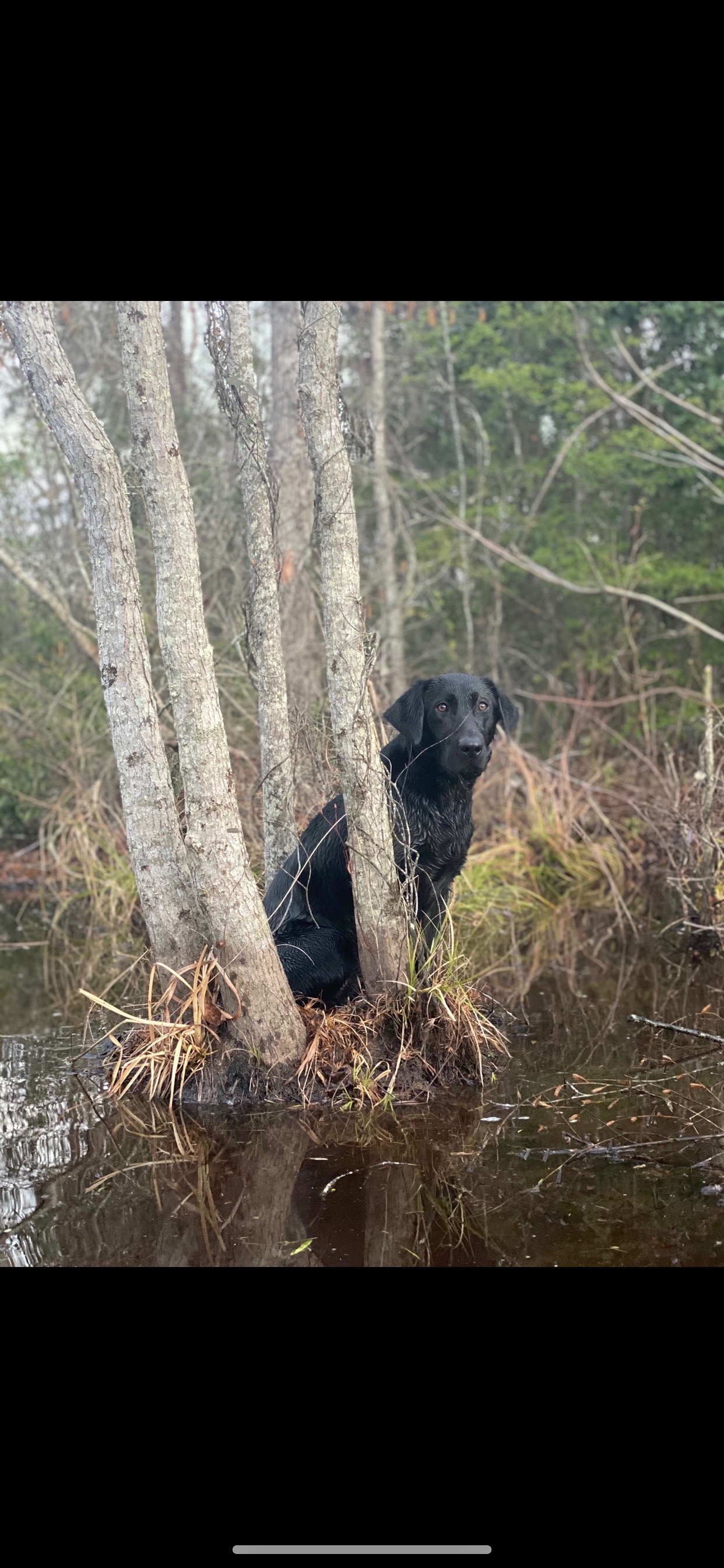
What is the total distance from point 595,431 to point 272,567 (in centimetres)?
939

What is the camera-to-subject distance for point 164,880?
4766mm

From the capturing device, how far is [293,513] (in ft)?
27.7

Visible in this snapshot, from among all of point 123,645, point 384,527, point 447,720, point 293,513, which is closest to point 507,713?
point 447,720

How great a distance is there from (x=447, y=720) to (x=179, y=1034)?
Result: 1.68m

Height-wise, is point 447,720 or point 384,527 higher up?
point 384,527

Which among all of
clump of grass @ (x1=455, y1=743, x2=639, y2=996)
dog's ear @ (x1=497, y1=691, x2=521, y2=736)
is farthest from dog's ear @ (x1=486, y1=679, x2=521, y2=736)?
clump of grass @ (x1=455, y1=743, x2=639, y2=996)

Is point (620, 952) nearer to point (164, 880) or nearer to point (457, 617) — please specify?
point (164, 880)

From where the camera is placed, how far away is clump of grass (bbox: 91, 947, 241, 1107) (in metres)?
4.63

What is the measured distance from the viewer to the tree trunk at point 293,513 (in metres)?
8.06

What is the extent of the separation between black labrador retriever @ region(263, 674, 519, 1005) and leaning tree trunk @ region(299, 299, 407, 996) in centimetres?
34

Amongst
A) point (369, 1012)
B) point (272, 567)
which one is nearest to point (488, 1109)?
point (369, 1012)

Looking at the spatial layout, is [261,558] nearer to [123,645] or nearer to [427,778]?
[123,645]

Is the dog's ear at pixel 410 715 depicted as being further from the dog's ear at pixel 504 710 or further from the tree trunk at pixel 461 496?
the tree trunk at pixel 461 496

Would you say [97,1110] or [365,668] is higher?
[365,668]
